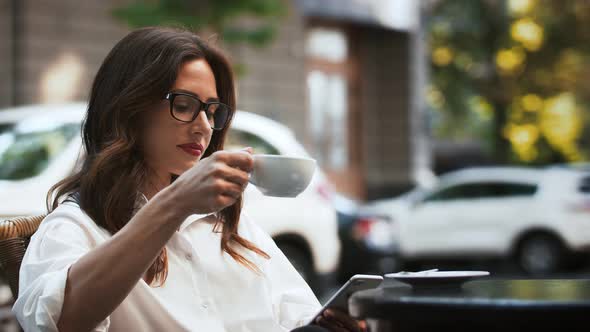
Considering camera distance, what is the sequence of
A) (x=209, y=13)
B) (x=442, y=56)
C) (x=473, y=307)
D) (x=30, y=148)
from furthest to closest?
1. (x=442, y=56)
2. (x=209, y=13)
3. (x=30, y=148)
4. (x=473, y=307)

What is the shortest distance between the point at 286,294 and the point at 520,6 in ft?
83.5

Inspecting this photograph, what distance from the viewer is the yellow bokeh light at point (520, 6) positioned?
25902 mm

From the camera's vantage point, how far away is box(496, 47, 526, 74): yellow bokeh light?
25312 millimetres

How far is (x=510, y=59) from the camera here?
25.6m

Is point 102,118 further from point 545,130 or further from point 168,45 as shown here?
point 545,130

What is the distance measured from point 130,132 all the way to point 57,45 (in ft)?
41.0

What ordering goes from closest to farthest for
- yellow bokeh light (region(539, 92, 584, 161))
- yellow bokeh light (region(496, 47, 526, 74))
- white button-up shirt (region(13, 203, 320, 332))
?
white button-up shirt (region(13, 203, 320, 332)), yellow bokeh light (region(496, 47, 526, 74)), yellow bokeh light (region(539, 92, 584, 161))

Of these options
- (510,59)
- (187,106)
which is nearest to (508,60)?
(510,59)

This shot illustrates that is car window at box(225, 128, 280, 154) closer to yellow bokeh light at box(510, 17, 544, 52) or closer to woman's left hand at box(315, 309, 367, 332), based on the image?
woman's left hand at box(315, 309, 367, 332)

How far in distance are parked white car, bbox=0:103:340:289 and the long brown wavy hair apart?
2.49 m

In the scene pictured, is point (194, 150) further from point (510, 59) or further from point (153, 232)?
point (510, 59)

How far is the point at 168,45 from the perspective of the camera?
7.64 feet

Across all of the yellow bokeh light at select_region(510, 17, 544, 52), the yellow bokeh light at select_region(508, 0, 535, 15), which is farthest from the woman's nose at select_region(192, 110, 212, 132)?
Result: the yellow bokeh light at select_region(508, 0, 535, 15)

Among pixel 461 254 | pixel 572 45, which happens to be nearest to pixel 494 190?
pixel 461 254
